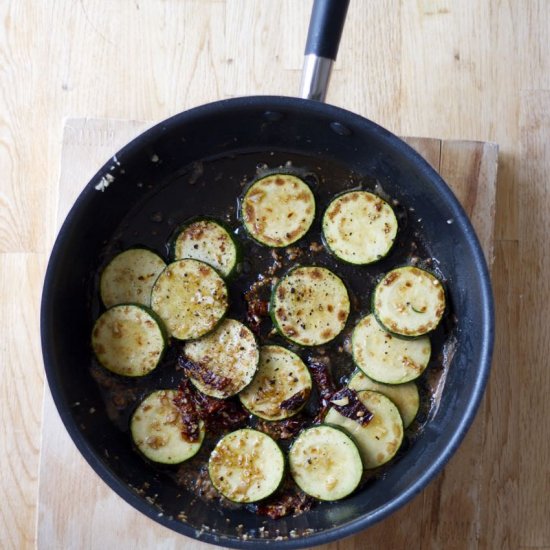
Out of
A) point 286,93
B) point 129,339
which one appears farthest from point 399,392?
point 286,93

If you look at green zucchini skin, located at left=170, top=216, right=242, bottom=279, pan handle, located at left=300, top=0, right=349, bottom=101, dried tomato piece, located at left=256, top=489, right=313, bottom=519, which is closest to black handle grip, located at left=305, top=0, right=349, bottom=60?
pan handle, located at left=300, top=0, right=349, bottom=101

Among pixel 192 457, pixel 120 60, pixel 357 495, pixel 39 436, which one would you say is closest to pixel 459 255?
pixel 357 495

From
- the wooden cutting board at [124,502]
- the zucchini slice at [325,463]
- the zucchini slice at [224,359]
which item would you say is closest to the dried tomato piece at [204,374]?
the zucchini slice at [224,359]

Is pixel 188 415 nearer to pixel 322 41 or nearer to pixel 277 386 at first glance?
pixel 277 386

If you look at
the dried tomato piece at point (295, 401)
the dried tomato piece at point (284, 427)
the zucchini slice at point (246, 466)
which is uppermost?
the dried tomato piece at point (295, 401)

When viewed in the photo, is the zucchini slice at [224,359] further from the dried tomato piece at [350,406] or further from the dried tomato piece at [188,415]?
the dried tomato piece at [350,406]

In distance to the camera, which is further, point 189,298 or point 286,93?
point 286,93

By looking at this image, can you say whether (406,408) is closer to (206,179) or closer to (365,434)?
(365,434)
